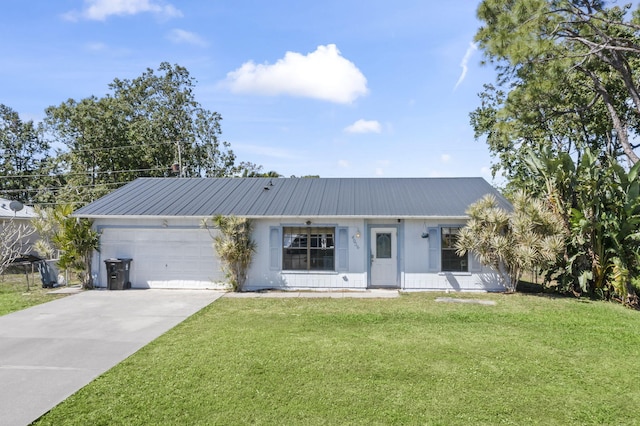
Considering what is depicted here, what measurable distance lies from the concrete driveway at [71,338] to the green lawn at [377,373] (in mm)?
383

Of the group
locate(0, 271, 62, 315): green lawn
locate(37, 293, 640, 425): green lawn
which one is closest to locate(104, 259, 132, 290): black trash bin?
locate(0, 271, 62, 315): green lawn

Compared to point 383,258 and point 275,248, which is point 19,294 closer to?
point 275,248

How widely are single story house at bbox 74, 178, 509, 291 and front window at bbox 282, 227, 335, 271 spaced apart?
33 mm

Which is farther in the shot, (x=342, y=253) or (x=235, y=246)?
(x=342, y=253)

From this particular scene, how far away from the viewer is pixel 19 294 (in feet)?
38.7

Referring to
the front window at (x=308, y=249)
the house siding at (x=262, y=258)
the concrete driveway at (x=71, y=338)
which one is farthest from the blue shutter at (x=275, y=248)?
the concrete driveway at (x=71, y=338)

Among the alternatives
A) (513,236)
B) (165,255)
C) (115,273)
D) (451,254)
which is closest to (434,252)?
(451,254)

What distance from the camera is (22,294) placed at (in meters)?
11.8

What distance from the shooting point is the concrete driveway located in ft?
16.3

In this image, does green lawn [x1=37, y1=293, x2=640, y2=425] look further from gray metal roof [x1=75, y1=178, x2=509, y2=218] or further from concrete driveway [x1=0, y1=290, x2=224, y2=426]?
gray metal roof [x1=75, y1=178, x2=509, y2=218]

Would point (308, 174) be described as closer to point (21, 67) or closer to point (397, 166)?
point (397, 166)

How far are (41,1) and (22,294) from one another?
27.5 feet

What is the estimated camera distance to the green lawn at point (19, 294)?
10.2 metres

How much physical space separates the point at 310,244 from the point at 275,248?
3.79 feet
